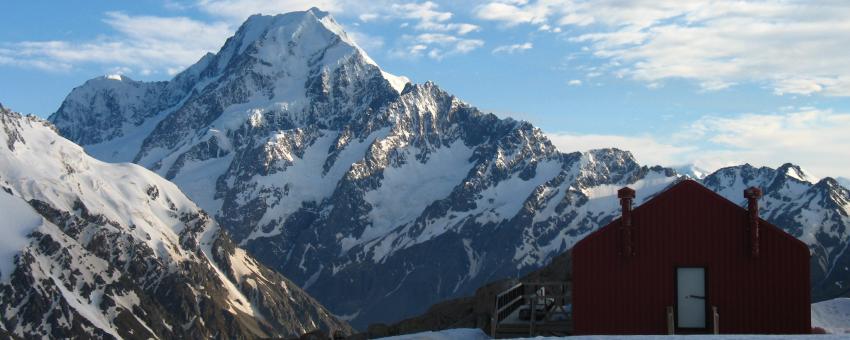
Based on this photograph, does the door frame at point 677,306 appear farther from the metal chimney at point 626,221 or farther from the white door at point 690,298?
the metal chimney at point 626,221

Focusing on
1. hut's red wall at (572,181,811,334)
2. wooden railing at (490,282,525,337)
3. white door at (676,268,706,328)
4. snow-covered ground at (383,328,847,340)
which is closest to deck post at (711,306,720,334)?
hut's red wall at (572,181,811,334)

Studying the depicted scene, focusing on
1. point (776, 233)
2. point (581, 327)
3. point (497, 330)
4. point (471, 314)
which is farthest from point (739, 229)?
point (471, 314)

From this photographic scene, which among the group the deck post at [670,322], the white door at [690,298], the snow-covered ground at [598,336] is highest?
the white door at [690,298]

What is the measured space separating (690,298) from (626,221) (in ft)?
12.8

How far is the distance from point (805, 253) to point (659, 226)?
5.55 meters

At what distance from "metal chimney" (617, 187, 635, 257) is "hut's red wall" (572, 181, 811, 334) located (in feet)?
1.05

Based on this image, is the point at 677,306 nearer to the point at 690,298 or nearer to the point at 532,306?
the point at 690,298

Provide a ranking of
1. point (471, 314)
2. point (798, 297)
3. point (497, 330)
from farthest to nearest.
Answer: point (471, 314), point (497, 330), point (798, 297)

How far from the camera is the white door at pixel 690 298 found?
43.5 m

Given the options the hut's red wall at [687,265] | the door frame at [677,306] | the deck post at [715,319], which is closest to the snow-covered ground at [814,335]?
the hut's red wall at [687,265]

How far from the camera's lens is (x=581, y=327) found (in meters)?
44.4

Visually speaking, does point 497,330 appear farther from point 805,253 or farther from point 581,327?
point 805,253

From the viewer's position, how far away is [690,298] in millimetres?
43719

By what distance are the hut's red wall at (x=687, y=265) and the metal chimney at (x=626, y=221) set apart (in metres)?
0.32
